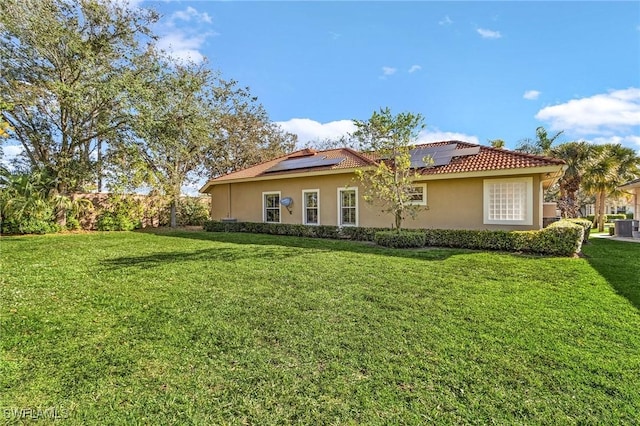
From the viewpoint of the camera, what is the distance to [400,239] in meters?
10.8

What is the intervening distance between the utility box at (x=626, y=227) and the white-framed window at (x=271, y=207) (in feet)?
59.3

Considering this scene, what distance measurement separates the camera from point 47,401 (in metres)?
2.75

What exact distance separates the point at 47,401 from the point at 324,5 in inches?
438

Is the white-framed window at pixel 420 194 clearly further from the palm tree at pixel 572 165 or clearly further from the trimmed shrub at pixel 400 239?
the palm tree at pixel 572 165

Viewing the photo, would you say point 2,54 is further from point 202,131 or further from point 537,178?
point 537,178

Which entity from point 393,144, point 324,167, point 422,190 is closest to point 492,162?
point 422,190

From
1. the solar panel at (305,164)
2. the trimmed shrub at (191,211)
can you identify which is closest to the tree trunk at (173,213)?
the trimmed shrub at (191,211)

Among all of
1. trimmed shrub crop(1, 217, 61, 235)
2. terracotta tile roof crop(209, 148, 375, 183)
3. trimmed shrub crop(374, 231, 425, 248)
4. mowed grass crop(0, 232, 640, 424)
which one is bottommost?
mowed grass crop(0, 232, 640, 424)

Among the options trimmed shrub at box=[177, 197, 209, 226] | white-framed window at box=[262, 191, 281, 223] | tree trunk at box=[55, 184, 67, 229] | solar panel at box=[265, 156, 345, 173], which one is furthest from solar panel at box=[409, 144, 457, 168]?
tree trunk at box=[55, 184, 67, 229]

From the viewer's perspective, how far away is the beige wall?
12.3m

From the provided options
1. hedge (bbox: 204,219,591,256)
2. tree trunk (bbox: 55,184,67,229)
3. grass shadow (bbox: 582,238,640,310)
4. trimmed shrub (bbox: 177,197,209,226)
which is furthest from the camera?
trimmed shrub (bbox: 177,197,209,226)

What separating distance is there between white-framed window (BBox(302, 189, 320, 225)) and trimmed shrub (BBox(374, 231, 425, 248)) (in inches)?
199

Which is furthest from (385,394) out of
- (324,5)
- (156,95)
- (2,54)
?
(2,54)

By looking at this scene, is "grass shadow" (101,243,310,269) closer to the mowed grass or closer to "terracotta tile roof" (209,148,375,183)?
the mowed grass
